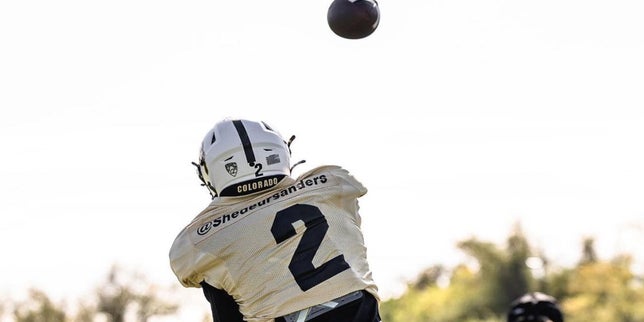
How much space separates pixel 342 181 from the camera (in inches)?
227

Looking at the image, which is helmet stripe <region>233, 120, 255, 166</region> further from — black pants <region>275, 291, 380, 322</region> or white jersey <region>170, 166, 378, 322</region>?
black pants <region>275, 291, 380, 322</region>

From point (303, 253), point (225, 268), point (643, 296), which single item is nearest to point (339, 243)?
point (303, 253)

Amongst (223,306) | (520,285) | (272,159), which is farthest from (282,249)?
(520,285)

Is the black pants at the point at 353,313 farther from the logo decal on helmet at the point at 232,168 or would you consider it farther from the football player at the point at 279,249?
the logo decal on helmet at the point at 232,168

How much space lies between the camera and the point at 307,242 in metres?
5.50

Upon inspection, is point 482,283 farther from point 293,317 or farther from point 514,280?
point 293,317

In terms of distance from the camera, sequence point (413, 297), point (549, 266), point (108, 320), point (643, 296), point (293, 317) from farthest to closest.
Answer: point (413, 297) → point (549, 266) → point (643, 296) → point (108, 320) → point (293, 317)

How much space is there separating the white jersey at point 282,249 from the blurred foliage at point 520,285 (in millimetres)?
28046

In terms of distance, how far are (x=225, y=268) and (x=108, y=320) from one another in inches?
1010

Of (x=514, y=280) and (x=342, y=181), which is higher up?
(x=342, y=181)

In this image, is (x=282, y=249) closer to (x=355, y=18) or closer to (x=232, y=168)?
(x=232, y=168)

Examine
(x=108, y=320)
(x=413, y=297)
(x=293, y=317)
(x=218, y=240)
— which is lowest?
(x=413, y=297)

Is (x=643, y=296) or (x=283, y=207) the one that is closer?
(x=283, y=207)

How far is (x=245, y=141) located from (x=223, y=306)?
0.89m
